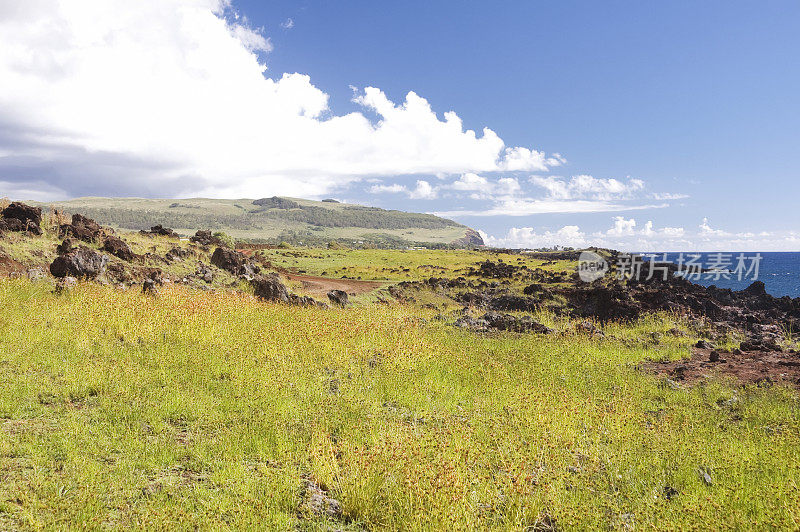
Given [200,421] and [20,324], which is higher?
[20,324]

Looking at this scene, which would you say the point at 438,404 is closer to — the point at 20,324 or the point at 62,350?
the point at 62,350

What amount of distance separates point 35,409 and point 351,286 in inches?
1135

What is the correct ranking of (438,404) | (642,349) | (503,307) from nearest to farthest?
(438,404) < (642,349) < (503,307)

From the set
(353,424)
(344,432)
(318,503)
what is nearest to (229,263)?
(353,424)

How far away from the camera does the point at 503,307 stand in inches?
1288

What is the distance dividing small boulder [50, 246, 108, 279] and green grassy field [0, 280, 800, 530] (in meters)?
3.14

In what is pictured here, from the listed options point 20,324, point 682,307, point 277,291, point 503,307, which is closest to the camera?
point 20,324

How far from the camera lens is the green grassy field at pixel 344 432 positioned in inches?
202

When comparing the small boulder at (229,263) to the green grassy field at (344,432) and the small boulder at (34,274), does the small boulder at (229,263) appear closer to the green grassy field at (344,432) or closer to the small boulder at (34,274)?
the small boulder at (34,274)

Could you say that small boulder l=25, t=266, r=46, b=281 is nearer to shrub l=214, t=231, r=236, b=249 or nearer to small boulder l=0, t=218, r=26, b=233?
small boulder l=0, t=218, r=26, b=233

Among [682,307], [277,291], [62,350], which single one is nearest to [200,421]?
[62,350]

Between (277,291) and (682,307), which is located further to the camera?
(682,307)

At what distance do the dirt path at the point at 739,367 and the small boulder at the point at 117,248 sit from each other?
25.7m

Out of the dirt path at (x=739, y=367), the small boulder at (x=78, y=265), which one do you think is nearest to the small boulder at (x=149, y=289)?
the small boulder at (x=78, y=265)
